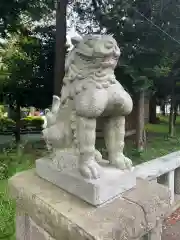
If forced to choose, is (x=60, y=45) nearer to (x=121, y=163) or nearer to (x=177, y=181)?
(x=177, y=181)

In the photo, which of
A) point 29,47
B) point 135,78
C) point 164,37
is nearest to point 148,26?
point 164,37

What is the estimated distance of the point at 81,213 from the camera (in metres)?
0.79

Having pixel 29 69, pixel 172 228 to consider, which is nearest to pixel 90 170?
pixel 172 228

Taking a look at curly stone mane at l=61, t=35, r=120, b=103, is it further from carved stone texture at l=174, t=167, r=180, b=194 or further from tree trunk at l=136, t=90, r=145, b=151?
tree trunk at l=136, t=90, r=145, b=151

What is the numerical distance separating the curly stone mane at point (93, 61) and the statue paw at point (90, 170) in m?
0.28

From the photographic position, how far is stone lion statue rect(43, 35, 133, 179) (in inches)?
33.7

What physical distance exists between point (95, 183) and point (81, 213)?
109 mm

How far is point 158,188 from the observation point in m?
0.97

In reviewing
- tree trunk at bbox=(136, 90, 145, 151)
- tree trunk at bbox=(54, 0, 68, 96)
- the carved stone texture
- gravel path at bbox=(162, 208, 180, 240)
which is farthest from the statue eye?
tree trunk at bbox=(136, 90, 145, 151)

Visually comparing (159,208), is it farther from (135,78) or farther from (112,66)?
(135,78)

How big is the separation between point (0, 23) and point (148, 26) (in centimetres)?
201

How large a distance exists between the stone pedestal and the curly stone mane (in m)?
0.43

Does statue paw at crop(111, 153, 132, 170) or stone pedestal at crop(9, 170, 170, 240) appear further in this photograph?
statue paw at crop(111, 153, 132, 170)

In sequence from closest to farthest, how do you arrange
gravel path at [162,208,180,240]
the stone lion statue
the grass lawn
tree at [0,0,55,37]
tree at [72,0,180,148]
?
1. the stone lion statue
2. the grass lawn
3. gravel path at [162,208,180,240]
4. tree at [0,0,55,37]
5. tree at [72,0,180,148]
